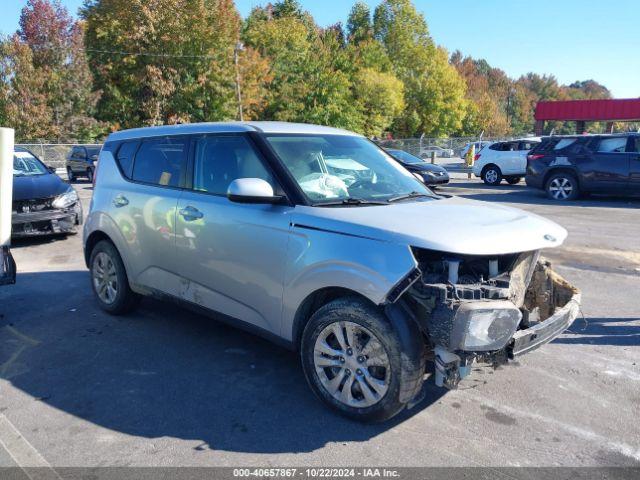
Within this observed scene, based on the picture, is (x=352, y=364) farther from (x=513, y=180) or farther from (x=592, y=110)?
(x=592, y=110)

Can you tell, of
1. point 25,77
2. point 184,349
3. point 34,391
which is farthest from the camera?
point 25,77

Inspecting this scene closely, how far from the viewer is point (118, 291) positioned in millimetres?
5391

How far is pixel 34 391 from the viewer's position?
397 centimetres

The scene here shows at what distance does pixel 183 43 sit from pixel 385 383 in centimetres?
3826

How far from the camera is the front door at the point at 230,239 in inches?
151

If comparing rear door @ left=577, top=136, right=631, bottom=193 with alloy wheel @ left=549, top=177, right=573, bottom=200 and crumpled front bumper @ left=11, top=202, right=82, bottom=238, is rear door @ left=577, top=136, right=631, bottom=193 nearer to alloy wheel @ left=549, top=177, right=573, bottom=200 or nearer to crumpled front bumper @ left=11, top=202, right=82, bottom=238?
alloy wheel @ left=549, top=177, right=573, bottom=200

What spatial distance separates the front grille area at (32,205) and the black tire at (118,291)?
Result: 4.10 m

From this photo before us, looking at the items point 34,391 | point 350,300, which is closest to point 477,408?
point 350,300

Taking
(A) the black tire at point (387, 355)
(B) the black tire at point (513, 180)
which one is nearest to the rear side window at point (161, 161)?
(A) the black tire at point (387, 355)

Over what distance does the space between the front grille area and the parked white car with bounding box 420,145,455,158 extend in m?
35.5

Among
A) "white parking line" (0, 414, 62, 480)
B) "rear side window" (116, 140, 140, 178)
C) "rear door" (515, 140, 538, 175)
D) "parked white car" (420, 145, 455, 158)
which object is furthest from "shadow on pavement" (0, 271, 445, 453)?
"parked white car" (420, 145, 455, 158)

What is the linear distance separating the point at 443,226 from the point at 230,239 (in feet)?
5.29

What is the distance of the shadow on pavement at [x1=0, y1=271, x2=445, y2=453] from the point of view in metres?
3.41

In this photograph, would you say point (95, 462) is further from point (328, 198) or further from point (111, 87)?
point (111, 87)
